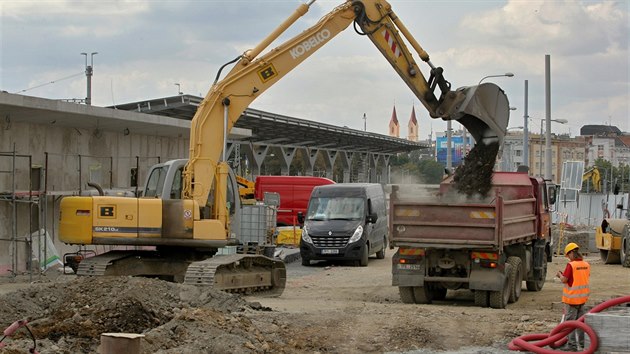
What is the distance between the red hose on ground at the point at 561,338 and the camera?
36.9 feet

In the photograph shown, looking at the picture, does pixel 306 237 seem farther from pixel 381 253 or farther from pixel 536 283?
pixel 536 283

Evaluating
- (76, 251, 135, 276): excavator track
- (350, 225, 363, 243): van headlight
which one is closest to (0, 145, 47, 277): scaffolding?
(76, 251, 135, 276): excavator track

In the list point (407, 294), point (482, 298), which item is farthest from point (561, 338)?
point (407, 294)

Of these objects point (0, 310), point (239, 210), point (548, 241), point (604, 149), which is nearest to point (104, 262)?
point (239, 210)

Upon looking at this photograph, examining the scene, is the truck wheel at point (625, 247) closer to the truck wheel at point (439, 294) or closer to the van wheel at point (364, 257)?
the van wheel at point (364, 257)

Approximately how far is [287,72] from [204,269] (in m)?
4.31

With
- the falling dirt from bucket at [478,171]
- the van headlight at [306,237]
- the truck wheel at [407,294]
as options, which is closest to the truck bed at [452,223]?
the falling dirt from bucket at [478,171]

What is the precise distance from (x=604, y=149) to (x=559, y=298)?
138587mm

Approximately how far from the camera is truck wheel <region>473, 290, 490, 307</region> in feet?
56.9

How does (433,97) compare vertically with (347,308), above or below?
above

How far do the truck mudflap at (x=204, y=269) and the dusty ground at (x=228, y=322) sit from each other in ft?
4.06

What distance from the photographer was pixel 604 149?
151000 mm

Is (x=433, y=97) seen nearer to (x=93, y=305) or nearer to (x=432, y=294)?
(x=432, y=294)

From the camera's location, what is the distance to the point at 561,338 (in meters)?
11.8
